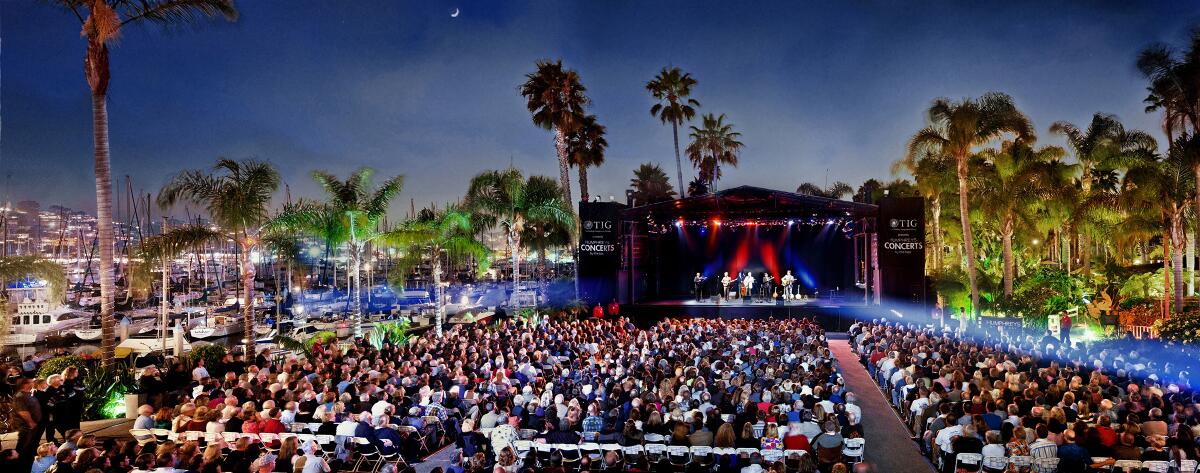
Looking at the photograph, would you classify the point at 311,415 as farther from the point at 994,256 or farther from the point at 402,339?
the point at 994,256

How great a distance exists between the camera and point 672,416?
359 inches

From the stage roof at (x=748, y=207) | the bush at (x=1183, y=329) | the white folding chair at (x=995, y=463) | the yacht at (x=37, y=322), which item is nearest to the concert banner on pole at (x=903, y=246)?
the stage roof at (x=748, y=207)

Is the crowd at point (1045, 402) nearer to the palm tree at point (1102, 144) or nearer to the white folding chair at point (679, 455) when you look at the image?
the white folding chair at point (679, 455)

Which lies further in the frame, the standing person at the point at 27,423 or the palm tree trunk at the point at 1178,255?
the palm tree trunk at the point at 1178,255

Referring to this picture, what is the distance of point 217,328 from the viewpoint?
36094mm

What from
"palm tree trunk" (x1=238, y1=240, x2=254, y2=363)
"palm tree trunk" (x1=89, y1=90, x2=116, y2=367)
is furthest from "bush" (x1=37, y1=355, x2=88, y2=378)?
"palm tree trunk" (x1=238, y1=240, x2=254, y2=363)

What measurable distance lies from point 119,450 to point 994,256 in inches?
1524

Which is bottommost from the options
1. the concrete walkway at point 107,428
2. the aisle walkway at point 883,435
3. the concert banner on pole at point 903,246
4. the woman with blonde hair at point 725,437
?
the aisle walkway at point 883,435

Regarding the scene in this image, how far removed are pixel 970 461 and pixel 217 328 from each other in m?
38.2

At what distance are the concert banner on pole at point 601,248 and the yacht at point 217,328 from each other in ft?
70.4

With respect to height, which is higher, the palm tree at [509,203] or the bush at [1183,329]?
the palm tree at [509,203]

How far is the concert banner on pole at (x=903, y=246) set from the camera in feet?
80.4

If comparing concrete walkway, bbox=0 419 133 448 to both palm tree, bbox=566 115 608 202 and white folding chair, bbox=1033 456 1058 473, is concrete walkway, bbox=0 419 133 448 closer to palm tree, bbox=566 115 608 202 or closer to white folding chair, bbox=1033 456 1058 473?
white folding chair, bbox=1033 456 1058 473

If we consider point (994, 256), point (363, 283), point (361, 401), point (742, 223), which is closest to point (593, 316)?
point (742, 223)
